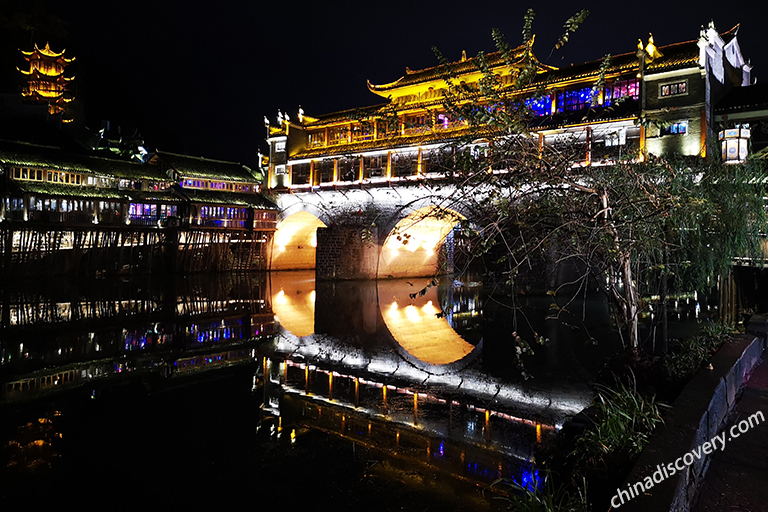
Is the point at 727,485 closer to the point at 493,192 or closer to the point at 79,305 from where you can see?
the point at 493,192

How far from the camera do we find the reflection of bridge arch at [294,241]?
32.6 m

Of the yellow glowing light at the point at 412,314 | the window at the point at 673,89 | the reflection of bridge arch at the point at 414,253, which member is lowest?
the yellow glowing light at the point at 412,314

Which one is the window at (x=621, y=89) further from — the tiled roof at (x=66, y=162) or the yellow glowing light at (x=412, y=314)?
the tiled roof at (x=66, y=162)

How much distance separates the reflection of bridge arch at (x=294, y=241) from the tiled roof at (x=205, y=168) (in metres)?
3.90

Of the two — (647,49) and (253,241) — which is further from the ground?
(647,49)

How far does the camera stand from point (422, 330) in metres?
13.5

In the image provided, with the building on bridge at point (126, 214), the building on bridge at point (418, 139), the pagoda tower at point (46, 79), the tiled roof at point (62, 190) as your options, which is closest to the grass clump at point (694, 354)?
the building on bridge at point (418, 139)

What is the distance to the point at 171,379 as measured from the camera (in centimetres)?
828

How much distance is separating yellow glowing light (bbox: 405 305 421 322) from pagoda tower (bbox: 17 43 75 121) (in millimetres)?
31883

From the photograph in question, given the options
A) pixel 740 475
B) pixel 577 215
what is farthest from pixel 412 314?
pixel 740 475

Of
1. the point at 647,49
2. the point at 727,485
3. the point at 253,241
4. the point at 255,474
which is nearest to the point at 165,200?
the point at 253,241

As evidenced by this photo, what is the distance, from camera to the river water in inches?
183

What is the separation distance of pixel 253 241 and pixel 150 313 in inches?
663

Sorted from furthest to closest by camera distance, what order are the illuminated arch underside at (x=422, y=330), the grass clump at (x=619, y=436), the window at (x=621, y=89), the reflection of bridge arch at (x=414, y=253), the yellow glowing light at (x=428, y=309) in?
the reflection of bridge arch at (x=414, y=253), the window at (x=621, y=89), the yellow glowing light at (x=428, y=309), the illuminated arch underside at (x=422, y=330), the grass clump at (x=619, y=436)
